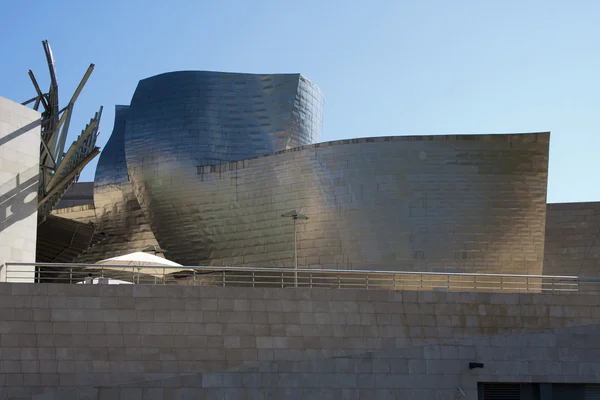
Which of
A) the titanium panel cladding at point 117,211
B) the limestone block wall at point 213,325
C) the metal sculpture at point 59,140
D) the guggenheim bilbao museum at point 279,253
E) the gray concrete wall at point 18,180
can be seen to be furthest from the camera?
the titanium panel cladding at point 117,211

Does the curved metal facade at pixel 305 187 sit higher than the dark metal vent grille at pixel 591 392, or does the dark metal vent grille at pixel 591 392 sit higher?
the curved metal facade at pixel 305 187

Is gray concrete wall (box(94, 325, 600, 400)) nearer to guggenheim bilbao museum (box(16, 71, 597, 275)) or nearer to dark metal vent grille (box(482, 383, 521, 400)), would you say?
dark metal vent grille (box(482, 383, 521, 400))

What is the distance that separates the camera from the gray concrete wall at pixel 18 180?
17.2 metres

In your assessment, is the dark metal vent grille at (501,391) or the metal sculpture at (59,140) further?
the metal sculpture at (59,140)

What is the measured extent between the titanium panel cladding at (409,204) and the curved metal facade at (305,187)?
0.10 feet

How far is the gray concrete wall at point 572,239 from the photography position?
28.2 metres

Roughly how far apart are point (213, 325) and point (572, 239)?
53.6ft

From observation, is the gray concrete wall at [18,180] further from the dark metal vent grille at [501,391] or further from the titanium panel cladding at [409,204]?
the dark metal vent grille at [501,391]

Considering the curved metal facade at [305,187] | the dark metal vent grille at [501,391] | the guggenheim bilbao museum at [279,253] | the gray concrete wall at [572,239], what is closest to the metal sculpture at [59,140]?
the guggenheim bilbao museum at [279,253]

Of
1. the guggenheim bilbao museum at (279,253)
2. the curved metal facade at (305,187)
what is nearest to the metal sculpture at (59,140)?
the guggenheim bilbao museum at (279,253)

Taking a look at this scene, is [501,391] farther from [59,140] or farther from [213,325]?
[59,140]

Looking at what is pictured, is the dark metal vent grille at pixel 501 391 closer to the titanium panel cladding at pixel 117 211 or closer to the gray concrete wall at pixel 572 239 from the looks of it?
the gray concrete wall at pixel 572 239

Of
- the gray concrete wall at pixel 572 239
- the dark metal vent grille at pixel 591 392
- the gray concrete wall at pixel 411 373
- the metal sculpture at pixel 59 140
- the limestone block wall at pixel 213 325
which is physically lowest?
the dark metal vent grille at pixel 591 392

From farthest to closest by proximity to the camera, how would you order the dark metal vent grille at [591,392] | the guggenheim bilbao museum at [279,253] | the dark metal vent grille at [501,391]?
the dark metal vent grille at [591,392]
the dark metal vent grille at [501,391]
the guggenheim bilbao museum at [279,253]
